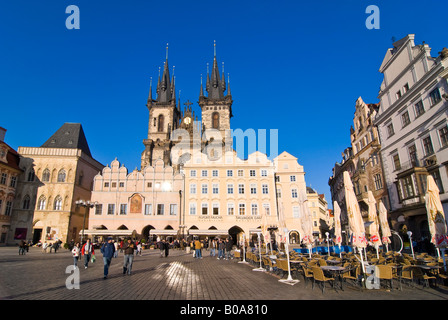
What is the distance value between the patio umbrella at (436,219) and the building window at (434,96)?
523 inches

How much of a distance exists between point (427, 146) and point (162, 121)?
189ft

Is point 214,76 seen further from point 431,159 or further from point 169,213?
point 431,159

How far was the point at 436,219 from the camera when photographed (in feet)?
32.5

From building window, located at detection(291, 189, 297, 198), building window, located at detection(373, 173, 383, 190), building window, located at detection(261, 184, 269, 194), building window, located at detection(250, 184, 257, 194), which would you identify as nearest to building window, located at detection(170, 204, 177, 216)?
building window, located at detection(250, 184, 257, 194)

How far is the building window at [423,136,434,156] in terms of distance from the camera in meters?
21.0

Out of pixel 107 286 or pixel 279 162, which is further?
pixel 279 162

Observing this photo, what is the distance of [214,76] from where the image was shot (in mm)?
73312

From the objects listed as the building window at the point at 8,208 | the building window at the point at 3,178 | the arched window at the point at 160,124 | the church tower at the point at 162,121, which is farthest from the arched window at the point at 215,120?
the building window at the point at 8,208

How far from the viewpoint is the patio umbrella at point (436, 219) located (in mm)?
9340

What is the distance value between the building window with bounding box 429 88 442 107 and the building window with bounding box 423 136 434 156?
8.96 ft

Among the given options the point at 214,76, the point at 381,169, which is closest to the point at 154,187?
the point at 381,169

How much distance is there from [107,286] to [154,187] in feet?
97.3

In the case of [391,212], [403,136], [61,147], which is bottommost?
[391,212]

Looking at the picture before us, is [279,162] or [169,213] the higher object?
[279,162]
